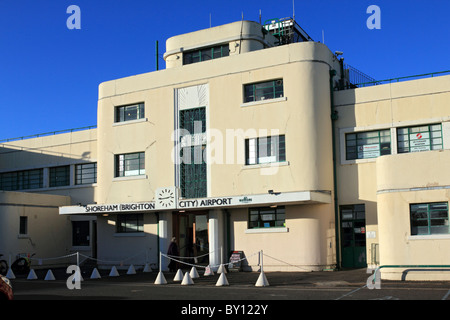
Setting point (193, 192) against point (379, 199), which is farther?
point (193, 192)

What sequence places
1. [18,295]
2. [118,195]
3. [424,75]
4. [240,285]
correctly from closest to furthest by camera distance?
1. [18,295]
2. [240,285]
3. [424,75]
4. [118,195]

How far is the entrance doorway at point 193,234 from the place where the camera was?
92.2 feet

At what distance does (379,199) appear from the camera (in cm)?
1956

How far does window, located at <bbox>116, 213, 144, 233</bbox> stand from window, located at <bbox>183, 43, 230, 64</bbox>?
875 cm

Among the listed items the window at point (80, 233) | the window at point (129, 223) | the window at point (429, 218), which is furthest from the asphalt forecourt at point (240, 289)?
the window at point (80, 233)

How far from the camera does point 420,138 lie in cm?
2311

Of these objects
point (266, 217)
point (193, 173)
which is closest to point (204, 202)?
point (193, 173)

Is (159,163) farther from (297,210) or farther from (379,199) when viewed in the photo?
(379,199)

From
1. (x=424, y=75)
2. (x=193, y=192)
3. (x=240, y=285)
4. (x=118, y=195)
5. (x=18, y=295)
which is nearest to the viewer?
(x=18, y=295)

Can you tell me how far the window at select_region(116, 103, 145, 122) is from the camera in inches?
1137

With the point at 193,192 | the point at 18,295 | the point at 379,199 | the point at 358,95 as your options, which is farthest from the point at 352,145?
the point at 18,295

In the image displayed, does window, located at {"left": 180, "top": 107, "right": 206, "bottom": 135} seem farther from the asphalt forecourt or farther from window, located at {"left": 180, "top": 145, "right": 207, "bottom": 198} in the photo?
the asphalt forecourt

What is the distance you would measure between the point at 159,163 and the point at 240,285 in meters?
10.4

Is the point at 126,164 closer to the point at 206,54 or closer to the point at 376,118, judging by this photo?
the point at 206,54
